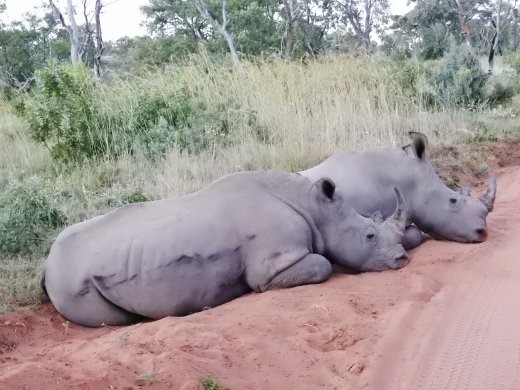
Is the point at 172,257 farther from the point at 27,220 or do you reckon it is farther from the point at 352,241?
the point at 27,220

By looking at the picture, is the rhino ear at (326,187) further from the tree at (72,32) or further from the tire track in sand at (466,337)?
the tree at (72,32)

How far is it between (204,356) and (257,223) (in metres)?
1.77

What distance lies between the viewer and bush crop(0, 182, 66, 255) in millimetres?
7086

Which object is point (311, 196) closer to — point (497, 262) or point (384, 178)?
point (384, 178)

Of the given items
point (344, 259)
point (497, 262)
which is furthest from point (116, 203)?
point (497, 262)

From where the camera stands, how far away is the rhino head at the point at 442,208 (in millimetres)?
6871

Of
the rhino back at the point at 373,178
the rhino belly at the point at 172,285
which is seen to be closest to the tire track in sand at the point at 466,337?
the rhino back at the point at 373,178

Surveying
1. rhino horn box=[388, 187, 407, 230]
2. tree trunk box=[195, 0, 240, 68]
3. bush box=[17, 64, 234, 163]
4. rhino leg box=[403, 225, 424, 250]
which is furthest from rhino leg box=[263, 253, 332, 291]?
tree trunk box=[195, 0, 240, 68]

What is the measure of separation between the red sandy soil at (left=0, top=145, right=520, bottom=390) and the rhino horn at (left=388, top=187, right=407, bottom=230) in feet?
1.50

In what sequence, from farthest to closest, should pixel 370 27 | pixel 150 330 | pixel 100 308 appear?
pixel 370 27, pixel 100 308, pixel 150 330

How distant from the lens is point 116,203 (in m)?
8.17

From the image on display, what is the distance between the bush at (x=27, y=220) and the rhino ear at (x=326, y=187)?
2.84 metres

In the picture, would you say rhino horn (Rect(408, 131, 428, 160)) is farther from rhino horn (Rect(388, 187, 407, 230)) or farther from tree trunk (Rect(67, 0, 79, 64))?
tree trunk (Rect(67, 0, 79, 64))

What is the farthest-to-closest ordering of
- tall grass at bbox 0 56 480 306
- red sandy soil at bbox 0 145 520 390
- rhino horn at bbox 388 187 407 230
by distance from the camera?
tall grass at bbox 0 56 480 306 → rhino horn at bbox 388 187 407 230 → red sandy soil at bbox 0 145 520 390
